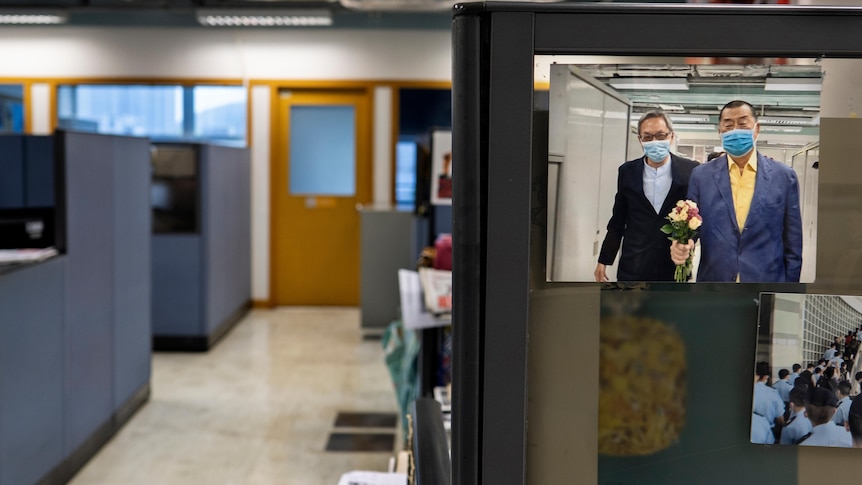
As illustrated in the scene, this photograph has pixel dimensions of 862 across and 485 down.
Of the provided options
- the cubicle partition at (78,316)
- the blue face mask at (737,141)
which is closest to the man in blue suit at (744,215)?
the blue face mask at (737,141)

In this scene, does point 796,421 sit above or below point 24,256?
above

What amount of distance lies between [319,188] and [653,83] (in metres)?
7.84

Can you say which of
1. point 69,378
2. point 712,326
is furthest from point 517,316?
point 69,378

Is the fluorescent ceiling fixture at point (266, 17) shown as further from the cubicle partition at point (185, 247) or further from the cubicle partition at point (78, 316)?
the cubicle partition at point (78, 316)

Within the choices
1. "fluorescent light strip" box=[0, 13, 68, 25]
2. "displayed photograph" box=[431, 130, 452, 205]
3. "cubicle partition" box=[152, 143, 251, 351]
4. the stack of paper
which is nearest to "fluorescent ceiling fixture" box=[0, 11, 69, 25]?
"fluorescent light strip" box=[0, 13, 68, 25]

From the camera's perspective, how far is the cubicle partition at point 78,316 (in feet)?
11.0

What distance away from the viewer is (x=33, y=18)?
319 inches

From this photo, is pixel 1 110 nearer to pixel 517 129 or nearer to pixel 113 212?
pixel 113 212

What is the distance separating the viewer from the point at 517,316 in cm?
91

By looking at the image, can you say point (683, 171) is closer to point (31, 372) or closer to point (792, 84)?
point (792, 84)

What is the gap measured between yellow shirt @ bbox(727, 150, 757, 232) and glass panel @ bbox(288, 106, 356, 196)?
7767 mm

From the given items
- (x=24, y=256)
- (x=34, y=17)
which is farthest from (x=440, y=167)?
(x=34, y=17)

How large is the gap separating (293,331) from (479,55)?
6.72 metres

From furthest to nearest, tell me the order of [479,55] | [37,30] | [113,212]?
[37,30] → [113,212] → [479,55]
